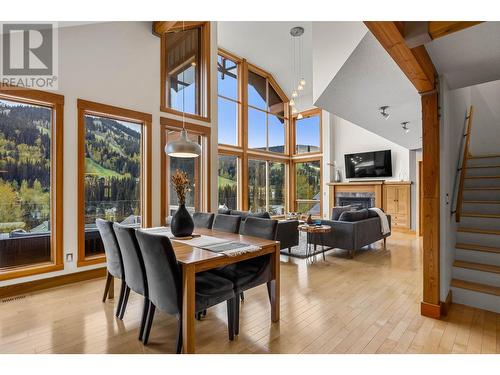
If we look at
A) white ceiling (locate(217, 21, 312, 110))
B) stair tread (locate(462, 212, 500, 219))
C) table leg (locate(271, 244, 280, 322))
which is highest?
white ceiling (locate(217, 21, 312, 110))

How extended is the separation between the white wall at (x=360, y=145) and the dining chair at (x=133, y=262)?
7.31 meters

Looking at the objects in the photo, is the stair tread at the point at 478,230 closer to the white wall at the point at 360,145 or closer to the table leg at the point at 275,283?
the table leg at the point at 275,283

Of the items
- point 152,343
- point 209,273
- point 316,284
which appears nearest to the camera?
point 152,343

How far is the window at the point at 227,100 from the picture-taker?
7684 mm

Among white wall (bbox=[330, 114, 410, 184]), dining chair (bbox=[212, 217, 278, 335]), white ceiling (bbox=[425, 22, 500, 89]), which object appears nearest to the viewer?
white ceiling (bbox=[425, 22, 500, 89])

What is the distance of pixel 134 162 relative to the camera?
4.44 metres

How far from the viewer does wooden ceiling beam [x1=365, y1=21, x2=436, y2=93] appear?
63.4 inches

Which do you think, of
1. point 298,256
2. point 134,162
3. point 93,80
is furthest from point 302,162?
point 93,80

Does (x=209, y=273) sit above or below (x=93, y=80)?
below

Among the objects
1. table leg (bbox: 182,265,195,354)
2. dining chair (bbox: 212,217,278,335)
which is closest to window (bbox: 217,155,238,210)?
dining chair (bbox: 212,217,278,335)

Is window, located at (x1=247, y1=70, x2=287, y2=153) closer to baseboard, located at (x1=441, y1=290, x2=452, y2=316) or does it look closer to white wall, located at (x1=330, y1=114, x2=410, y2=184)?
white wall, located at (x1=330, y1=114, x2=410, y2=184)

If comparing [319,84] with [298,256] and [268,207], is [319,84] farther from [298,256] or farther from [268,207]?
[268,207]

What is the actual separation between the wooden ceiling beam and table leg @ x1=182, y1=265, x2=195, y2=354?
191 cm

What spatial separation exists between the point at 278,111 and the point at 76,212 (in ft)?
24.7
